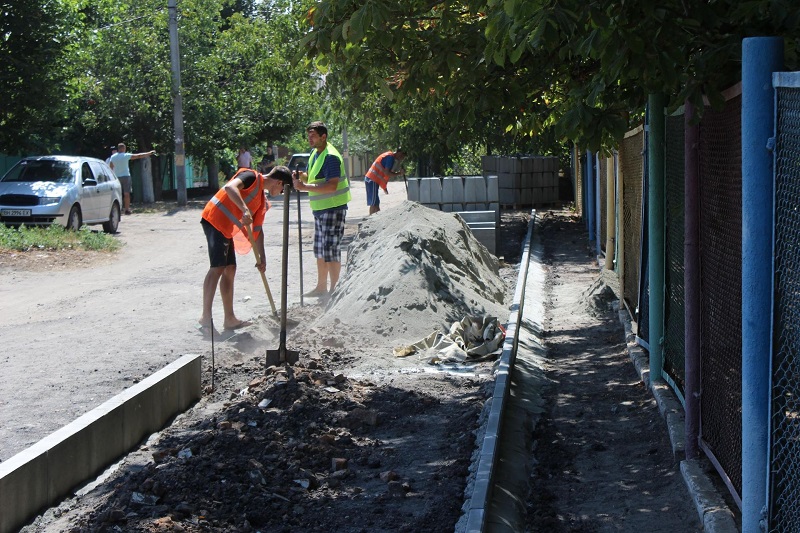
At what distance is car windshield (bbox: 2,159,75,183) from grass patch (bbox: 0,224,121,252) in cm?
157

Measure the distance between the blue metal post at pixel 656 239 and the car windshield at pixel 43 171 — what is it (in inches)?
645

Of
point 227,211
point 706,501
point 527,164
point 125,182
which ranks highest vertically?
point 527,164

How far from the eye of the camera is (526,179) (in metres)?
27.1

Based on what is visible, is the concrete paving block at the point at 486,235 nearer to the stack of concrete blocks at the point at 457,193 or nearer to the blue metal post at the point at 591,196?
the stack of concrete blocks at the point at 457,193

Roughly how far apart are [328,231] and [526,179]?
15.8 m

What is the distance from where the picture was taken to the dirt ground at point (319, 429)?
5.17m

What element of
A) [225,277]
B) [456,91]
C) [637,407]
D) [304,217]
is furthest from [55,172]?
[637,407]

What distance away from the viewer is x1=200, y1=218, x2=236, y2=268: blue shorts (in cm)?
996

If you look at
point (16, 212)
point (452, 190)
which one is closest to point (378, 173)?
point (452, 190)

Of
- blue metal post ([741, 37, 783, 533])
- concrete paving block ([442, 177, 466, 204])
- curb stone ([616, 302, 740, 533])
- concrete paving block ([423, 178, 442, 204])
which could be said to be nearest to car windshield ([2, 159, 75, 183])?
concrete paving block ([423, 178, 442, 204])

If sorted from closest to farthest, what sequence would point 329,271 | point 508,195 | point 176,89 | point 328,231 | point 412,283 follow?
point 412,283, point 328,231, point 329,271, point 508,195, point 176,89

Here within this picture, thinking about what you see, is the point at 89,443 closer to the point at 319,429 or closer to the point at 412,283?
the point at 319,429

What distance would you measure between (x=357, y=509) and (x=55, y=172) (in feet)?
58.5

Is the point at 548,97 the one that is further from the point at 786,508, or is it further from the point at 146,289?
the point at 786,508
